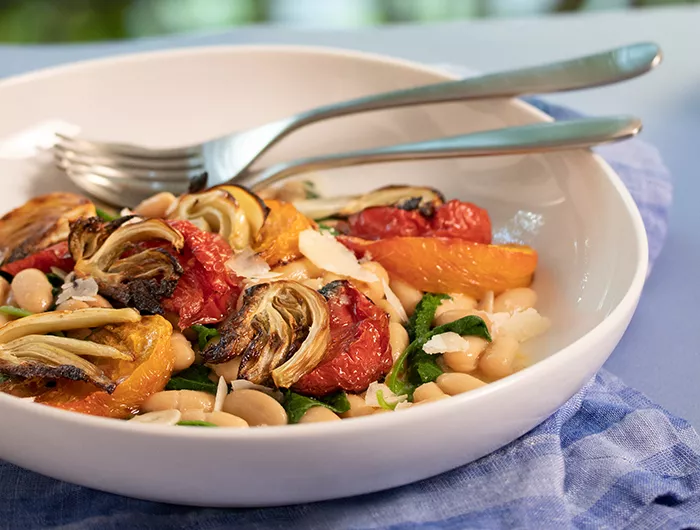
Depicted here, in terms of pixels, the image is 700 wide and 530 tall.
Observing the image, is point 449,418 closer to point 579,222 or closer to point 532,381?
point 532,381

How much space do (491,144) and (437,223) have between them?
31cm

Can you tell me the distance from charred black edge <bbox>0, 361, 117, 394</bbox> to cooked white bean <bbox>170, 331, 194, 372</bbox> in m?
0.19

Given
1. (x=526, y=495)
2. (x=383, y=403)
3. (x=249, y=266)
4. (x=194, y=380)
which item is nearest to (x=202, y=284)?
(x=249, y=266)

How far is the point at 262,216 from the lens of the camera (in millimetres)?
2500

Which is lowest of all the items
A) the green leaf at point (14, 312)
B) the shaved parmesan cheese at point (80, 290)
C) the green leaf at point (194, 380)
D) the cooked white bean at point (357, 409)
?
the green leaf at point (194, 380)

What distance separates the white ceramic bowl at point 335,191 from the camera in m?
1.54

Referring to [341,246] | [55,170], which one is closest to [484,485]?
[341,246]

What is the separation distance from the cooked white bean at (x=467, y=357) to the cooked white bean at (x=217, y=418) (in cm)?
56

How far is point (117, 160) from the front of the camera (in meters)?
3.00

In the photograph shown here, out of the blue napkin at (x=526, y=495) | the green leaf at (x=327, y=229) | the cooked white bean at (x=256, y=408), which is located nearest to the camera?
the blue napkin at (x=526, y=495)

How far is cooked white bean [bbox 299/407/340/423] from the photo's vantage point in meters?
1.90

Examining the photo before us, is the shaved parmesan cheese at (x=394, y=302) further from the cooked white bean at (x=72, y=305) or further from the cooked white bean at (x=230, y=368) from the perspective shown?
the cooked white bean at (x=72, y=305)

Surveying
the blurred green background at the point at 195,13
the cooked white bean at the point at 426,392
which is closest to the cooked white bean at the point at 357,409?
the cooked white bean at the point at 426,392

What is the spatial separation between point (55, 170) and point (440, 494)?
1.91 m
